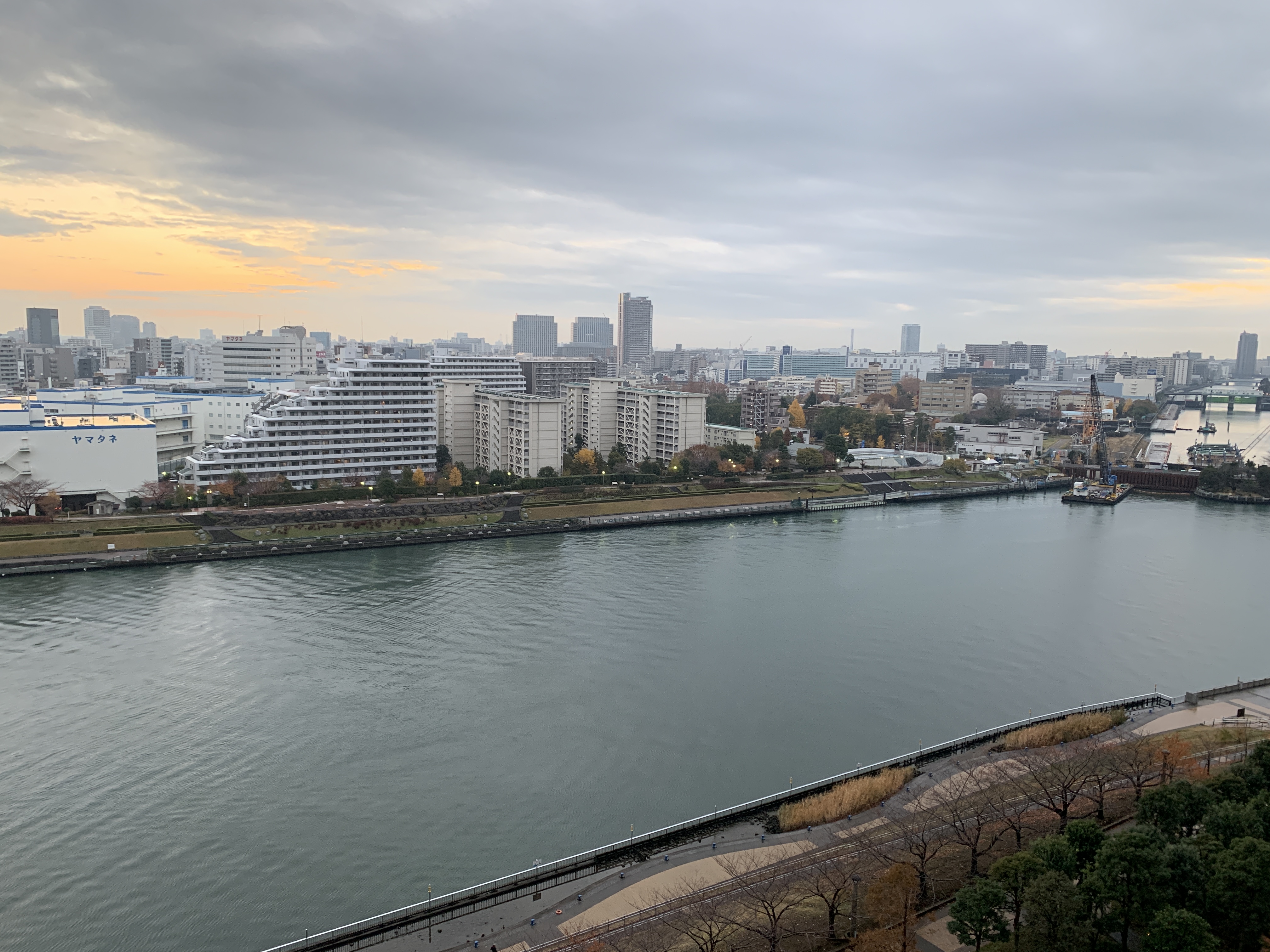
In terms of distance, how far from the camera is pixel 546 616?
448 inches

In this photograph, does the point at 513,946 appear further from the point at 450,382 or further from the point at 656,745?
the point at 450,382

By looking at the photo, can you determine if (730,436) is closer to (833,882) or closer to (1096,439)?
(1096,439)

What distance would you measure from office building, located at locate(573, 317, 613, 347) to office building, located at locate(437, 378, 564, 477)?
65.2 metres

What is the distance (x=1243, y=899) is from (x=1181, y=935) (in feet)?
1.76

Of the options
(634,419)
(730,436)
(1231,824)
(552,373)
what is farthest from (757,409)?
(1231,824)

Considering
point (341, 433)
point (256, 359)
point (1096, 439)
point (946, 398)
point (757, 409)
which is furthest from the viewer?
point (946, 398)

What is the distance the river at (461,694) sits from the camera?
19.3 feet

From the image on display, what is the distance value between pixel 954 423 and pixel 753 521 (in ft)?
71.8

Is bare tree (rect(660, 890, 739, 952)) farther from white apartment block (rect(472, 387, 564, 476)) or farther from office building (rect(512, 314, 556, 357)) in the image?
office building (rect(512, 314, 556, 357))

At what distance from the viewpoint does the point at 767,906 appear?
4.66m

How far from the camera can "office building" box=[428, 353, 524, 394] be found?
92.0ft

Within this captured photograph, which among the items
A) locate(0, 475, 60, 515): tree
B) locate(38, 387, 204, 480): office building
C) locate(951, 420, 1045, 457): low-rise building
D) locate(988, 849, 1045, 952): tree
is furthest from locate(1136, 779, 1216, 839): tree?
locate(951, 420, 1045, 457): low-rise building

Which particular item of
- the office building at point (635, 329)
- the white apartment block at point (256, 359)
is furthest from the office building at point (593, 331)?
the white apartment block at point (256, 359)

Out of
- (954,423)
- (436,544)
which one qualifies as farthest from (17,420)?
(954,423)
